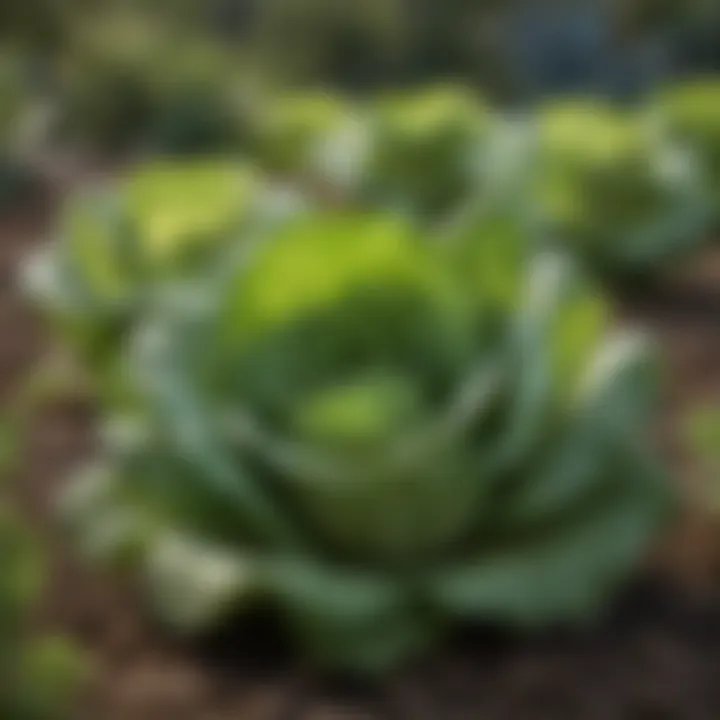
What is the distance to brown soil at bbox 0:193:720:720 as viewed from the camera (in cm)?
81

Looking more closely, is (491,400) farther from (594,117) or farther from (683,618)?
(594,117)

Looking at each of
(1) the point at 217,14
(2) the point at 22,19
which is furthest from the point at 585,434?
(1) the point at 217,14

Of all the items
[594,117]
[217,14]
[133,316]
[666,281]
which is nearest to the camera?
[133,316]

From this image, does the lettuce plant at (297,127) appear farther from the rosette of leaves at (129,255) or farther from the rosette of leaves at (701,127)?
the rosette of leaves at (129,255)

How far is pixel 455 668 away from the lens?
0.85 m

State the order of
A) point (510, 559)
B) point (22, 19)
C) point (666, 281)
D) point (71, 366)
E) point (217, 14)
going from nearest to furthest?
point (510, 559), point (71, 366), point (666, 281), point (22, 19), point (217, 14)

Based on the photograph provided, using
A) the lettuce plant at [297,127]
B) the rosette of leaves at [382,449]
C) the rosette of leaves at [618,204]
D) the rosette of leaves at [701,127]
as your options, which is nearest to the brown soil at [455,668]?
the rosette of leaves at [382,449]

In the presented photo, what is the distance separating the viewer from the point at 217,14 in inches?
94.4

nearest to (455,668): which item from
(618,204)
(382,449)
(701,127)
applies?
(382,449)

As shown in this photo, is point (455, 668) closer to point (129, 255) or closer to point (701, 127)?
point (129, 255)

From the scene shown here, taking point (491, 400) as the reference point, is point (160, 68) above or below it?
above

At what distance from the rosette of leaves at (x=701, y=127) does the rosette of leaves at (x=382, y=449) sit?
85cm

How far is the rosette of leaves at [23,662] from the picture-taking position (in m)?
0.66

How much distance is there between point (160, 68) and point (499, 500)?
6.28 ft
